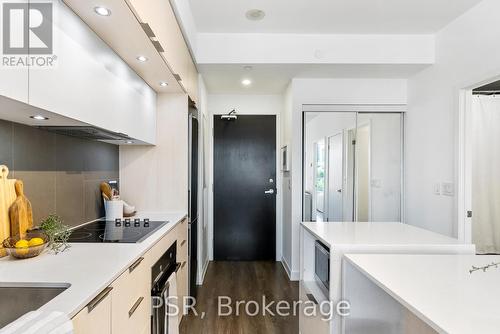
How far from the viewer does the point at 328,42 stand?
10.2 ft

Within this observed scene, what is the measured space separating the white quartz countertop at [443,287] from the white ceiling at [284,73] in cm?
231

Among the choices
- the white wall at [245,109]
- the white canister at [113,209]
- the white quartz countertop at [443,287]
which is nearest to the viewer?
the white quartz countertop at [443,287]

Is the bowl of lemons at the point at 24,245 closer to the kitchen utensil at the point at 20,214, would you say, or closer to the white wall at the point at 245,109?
the kitchen utensil at the point at 20,214

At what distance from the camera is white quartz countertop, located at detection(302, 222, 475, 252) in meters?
1.65

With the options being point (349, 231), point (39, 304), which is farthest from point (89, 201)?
point (349, 231)

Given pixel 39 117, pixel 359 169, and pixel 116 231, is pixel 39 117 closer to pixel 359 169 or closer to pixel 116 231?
pixel 116 231

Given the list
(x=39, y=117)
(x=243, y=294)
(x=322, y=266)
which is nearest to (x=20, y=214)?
(x=39, y=117)

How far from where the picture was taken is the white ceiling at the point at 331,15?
8.29ft

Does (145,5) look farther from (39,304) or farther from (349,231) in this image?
(349,231)

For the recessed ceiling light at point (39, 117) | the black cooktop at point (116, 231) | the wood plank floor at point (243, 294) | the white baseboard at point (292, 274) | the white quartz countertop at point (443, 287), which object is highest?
the recessed ceiling light at point (39, 117)

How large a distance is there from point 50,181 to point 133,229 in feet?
1.84

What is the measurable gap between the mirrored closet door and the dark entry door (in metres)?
0.88

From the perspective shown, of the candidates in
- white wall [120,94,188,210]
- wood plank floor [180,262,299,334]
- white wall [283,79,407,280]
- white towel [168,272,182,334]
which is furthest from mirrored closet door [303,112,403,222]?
white towel [168,272,182,334]

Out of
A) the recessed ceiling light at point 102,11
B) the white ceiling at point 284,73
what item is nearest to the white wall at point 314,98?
the white ceiling at point 284,73
